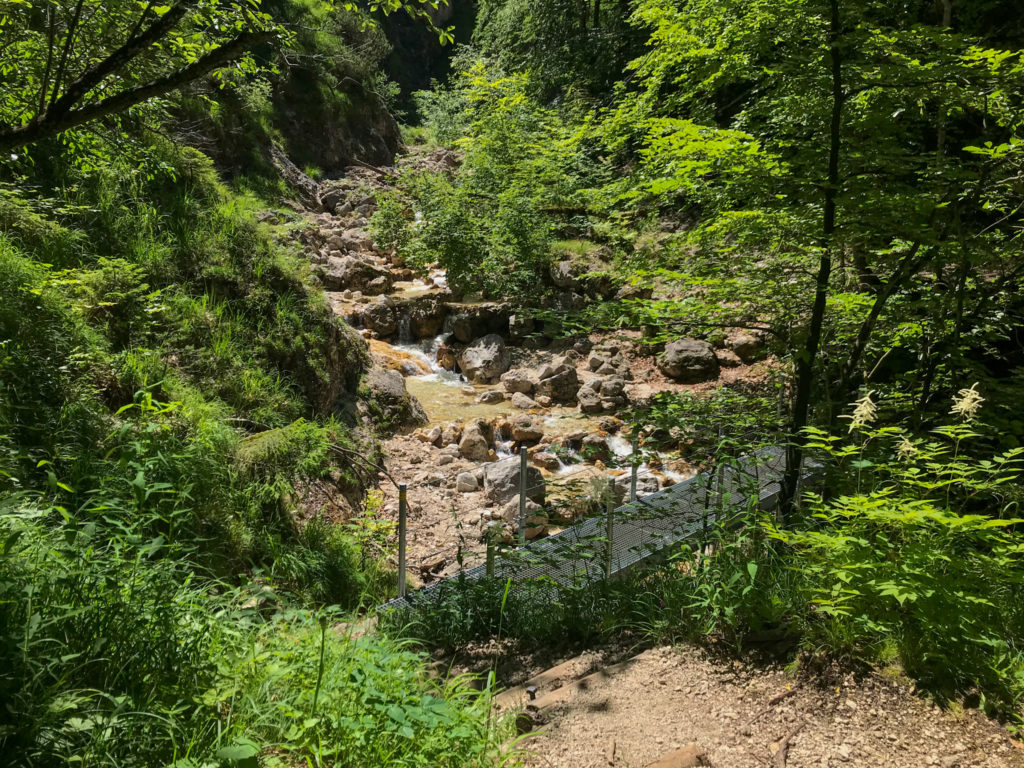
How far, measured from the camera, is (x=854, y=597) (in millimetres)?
2264

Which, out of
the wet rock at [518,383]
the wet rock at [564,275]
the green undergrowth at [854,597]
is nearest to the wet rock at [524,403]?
the wet rock at [518,383]

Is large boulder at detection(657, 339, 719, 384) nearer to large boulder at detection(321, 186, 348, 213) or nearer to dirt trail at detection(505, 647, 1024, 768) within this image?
dirt trail at detection(505, 647, 1024, 768)

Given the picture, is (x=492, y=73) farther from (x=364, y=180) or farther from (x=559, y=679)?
(x=559, y=679)

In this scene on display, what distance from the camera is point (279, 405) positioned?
19.2ft

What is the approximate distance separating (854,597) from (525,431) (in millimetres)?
7019

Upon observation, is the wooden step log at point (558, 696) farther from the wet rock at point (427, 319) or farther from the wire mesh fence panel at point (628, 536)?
the wet rock at point (427, 319)

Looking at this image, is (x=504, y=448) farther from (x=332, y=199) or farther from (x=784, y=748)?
(x=332, y=199)

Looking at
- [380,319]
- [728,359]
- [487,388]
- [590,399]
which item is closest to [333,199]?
[380,319]

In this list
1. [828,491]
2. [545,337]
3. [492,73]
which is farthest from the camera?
[492,73]

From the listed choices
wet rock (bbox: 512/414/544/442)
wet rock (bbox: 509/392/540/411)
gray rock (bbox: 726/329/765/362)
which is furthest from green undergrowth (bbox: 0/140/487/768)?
gray rock (bbox: 726/329/765/362)

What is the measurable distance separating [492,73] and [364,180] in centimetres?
660

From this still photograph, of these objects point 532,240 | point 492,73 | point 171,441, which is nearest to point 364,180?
point 492,73

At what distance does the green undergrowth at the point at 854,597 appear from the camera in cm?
204

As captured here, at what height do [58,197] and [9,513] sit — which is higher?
[58,197]
